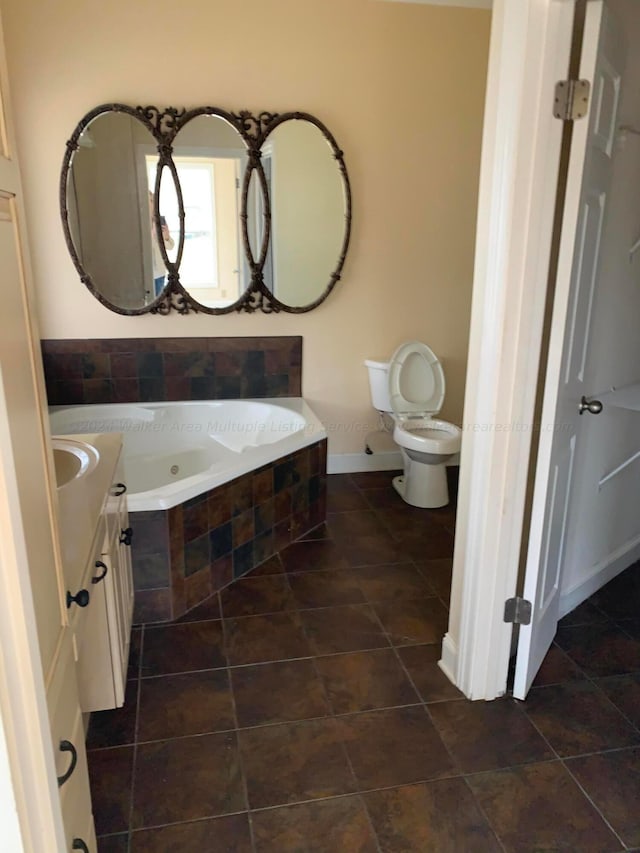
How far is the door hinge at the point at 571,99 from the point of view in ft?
5.38

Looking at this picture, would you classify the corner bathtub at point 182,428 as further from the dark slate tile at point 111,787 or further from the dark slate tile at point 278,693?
the dark slate tile at point 111,787

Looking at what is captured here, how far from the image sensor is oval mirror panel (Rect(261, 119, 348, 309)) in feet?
11.8

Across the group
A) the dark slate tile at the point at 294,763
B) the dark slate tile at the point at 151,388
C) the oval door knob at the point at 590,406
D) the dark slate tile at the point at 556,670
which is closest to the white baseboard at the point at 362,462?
the dark slate tile at the point at 151,388

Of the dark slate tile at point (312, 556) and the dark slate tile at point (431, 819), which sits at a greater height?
the dark slate tile at point (431, 819)

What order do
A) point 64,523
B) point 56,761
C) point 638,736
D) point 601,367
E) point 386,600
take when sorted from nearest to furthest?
point 56,761, point 64,523, point 638,736, point 601,367, point 386,600

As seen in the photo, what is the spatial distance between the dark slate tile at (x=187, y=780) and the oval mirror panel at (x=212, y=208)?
2.42 meters

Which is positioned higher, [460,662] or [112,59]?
[112,59]

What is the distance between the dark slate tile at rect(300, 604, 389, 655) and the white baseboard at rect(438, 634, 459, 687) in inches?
9.0

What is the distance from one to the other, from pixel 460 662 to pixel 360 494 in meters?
1.73

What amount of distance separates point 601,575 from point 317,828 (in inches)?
67.4

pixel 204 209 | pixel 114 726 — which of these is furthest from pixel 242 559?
pixel 204 209

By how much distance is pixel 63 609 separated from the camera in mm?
1115

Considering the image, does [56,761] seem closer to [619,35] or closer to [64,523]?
[64,523]

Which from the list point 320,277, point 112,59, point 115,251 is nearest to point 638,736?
point 320,277
